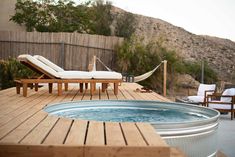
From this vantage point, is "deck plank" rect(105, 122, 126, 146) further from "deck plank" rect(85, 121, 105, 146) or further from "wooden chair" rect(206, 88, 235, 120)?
"wooden chair" rect(206, 88, 235, 120)

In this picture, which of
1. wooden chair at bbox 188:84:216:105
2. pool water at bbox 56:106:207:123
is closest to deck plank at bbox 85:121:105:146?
pool water at bbox 56:106:207:123

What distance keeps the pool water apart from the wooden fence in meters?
6.72

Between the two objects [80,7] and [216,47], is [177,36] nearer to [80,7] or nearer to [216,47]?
[216,47]

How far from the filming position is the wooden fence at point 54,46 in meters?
11.4

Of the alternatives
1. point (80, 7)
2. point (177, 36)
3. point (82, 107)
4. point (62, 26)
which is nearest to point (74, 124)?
point (82, 107)

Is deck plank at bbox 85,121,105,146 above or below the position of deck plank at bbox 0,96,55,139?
above

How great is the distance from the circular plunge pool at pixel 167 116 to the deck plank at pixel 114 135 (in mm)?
545

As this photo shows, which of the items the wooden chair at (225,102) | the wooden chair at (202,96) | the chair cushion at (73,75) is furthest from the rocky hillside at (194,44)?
the chair cushion at (73,75)

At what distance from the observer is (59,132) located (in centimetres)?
234

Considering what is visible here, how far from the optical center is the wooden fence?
11414 mm

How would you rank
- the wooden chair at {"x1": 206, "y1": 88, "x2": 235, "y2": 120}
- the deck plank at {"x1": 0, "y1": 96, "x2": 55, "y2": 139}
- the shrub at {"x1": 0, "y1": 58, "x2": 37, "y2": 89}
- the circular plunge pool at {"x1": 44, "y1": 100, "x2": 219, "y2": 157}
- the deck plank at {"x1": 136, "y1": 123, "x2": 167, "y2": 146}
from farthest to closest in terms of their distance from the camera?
the shrub at {"x1": 0, "y1": 58, "x2": 37, "y2": 89} → the wooden chair at {"x1": 206, "y1": 88, "x2": 235, "y2": 120} → the circular plunge pool at {"x1": 44, "y1": 100, "x2": 219, "y2": 157} → the deck plank at {"x1": 0, "y1": 96, "x2": 55, "y2": 139} → the deck plank at {"x1": 136, "y1": 123, "x2": 167, "y2": 146}

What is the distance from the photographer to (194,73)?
15766 mm

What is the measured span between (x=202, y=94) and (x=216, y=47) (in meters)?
16.3

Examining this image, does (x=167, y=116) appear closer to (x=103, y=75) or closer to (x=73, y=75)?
(x=103, y=75)
